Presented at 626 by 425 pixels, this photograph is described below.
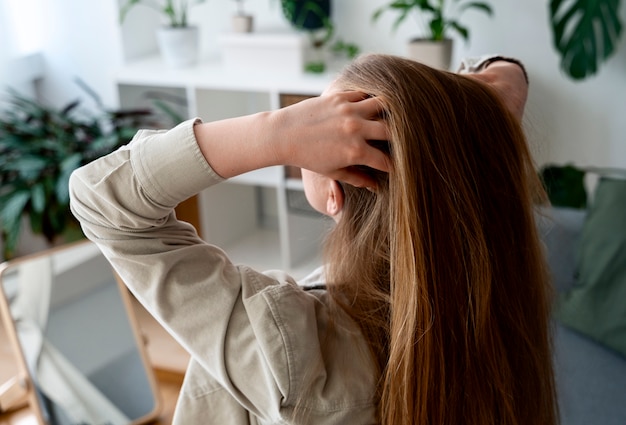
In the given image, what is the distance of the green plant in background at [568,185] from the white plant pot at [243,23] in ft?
3.40

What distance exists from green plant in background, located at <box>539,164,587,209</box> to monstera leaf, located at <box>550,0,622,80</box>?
267mm

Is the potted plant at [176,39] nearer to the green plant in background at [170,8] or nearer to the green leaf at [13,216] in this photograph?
the green plant in background at [170,8]

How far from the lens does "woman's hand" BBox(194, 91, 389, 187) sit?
2.32 feet

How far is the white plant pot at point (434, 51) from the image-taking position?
2.21m

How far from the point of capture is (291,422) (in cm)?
78

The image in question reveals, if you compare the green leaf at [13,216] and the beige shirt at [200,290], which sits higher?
the beige shirt at [200,290]

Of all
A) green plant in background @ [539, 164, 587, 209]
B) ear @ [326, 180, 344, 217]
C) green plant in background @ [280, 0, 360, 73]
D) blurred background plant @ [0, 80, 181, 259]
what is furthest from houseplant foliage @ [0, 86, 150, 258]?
ear @ [326, 180, 344, 217]

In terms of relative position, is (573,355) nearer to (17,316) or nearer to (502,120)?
(502,120)

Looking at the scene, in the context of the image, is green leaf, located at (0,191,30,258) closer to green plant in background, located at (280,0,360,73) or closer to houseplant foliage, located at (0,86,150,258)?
houseplant foliage, located at (0,86,150,258)

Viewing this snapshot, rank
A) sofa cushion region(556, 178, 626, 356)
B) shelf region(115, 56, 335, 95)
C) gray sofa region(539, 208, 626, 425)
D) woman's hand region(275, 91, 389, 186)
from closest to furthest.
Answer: woman's hand region(275, 91, 389, 186)
gray sofa region(539, 208, 626, 425)
sofa cushion region(556, 178, 626, 356)
shelf region(115, 56, 335, 95)

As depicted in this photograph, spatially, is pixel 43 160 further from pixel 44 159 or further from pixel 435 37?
pixel 435 37

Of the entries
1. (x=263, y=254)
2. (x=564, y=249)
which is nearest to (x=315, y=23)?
(x=263, y=254)

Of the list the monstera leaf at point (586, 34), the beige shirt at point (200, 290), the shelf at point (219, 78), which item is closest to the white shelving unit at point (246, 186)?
the shelf at point (219, 78)

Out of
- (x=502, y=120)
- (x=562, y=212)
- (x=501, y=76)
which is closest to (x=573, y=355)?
(x=562, y=212)
